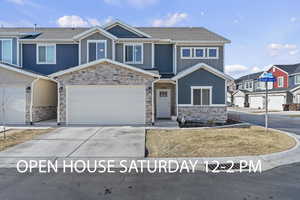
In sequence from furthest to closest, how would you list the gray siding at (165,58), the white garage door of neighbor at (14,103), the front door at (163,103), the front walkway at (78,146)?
the gray siding at (165,58)
the front door at (163,103)
the white garage door of neighbor at (14,103)
the front walkway at (78,146)

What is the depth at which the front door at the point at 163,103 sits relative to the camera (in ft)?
54.0

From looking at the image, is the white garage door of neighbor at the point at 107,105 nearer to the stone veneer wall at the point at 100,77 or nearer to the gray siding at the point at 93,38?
the stone veneer wall at the point at 100,77

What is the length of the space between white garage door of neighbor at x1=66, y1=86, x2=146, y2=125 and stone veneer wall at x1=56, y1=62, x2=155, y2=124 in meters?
0.38

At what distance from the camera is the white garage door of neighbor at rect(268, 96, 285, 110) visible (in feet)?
107

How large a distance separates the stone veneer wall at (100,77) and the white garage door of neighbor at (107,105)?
1.25ft

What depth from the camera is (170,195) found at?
13.3 ft

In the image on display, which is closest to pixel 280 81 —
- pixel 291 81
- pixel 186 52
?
pixel 291 81

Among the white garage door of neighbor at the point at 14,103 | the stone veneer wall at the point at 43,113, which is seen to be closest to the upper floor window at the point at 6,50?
the white garage door of neighbor at the point at 14,103

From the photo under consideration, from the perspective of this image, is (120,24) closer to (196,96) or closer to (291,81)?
(196,96)

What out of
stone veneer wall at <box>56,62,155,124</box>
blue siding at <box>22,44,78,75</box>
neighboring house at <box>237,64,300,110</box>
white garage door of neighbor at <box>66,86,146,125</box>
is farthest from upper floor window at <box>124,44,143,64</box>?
neighboring house at <box>237,64,300,110</box>

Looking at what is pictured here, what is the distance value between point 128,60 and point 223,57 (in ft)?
25.1

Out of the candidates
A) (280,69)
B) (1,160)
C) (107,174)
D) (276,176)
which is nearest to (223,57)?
(276,176)

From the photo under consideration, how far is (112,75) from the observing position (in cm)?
1298

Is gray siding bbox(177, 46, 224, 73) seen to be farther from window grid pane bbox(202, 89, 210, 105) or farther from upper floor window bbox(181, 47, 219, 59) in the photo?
window grid pane bbox(202, 89, 210, 105)
